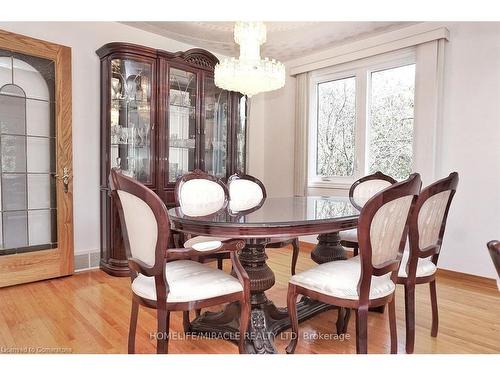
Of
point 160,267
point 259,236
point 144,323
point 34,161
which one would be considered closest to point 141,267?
point 160,267

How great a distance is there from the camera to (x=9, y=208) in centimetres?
288

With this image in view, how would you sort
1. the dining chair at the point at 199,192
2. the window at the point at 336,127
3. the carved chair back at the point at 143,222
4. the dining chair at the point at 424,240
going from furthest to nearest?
1. the window at the point at 336,127
2. the dining chair at the point at 199,192
3. the dining chair at the point at 424,240
4. the carved chair back at the point at 143,222

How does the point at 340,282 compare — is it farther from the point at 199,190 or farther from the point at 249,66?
the point at 249,66

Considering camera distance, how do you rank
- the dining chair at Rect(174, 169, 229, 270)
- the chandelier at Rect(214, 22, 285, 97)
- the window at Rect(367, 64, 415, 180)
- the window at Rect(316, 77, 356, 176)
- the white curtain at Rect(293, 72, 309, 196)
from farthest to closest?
the white curtain at Rect(293, 72, 309, 196)
the window at Rect(316, 77, 356, 176)
the window at Rect(367, 64, 415, 180)
the dining chair at Rect(174, 169, 229, 270)
the chandelier at Rect(214, 22, 285, 97)

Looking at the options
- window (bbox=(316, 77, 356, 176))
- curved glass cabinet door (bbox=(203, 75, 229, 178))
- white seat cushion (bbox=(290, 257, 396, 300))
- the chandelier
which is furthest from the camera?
window (bbox=(316, 77, 356, 176))

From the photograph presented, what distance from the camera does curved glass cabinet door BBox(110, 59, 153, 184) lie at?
324 cm

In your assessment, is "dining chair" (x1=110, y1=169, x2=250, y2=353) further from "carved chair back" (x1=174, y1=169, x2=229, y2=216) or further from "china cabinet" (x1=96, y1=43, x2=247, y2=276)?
"china cabinet" (x1=96, y1=43, x2=247, y2=276)

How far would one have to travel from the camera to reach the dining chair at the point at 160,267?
1423 millimetres

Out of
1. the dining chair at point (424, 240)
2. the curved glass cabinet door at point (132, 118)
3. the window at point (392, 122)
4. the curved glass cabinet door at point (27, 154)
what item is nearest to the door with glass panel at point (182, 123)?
the curved glass cabinet door at point (132, 118)

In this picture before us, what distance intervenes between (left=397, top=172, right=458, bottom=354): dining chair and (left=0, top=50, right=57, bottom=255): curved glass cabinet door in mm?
2933

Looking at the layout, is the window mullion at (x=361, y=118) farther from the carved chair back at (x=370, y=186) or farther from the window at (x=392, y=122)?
the carved chair back at (x=370, y=186)

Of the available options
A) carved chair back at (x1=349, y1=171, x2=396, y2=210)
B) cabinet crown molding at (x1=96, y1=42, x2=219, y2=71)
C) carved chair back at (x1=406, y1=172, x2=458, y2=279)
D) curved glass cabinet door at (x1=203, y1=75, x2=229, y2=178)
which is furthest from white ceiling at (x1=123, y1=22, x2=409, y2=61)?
carved chair back at (x1=406, y1=172, x2=458, y2=279)

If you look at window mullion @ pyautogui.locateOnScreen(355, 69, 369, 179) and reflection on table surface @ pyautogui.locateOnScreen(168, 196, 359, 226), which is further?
window mullion @ pyautogui.locateOnScreen(355, 69, 369, 179)

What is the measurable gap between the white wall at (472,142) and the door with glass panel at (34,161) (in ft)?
11.8
